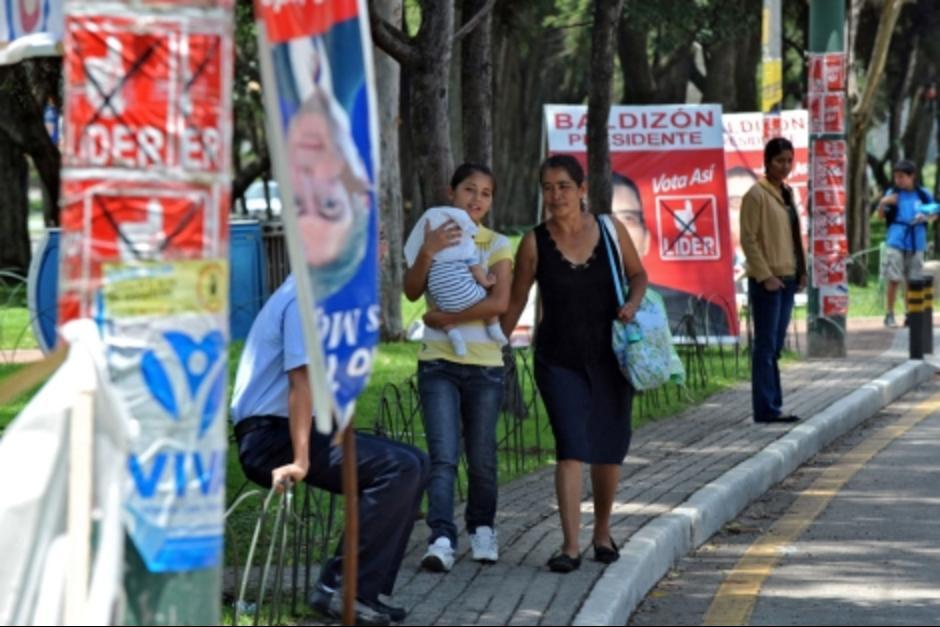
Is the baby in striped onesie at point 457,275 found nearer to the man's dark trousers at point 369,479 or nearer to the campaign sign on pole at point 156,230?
the man's dark trousers at point 369,479

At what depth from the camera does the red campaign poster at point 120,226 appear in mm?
5496

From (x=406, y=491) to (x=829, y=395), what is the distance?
9.63 metres

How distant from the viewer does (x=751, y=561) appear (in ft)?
34.1

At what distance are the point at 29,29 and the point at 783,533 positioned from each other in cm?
539

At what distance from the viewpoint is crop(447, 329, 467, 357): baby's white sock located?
30.2 ft

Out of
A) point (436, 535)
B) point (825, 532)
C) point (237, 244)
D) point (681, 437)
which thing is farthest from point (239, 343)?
point (436, 535)

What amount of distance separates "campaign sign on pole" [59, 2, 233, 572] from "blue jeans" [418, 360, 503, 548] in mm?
3666

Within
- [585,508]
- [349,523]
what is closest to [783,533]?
A: [585,508]

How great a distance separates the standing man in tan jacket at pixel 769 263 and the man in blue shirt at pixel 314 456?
726 centimetres

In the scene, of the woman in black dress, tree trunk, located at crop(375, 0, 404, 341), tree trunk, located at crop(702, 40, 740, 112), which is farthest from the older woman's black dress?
tree trunk, located at crop(702, 40, 740, 112)

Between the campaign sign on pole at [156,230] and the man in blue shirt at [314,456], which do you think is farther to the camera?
the man in blue shirt at [314,456]

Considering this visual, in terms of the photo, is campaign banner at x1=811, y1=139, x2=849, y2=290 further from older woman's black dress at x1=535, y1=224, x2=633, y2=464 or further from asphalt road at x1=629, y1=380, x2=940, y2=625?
older woman's black dress at x1=535, y1=224, x2=633, y2=464

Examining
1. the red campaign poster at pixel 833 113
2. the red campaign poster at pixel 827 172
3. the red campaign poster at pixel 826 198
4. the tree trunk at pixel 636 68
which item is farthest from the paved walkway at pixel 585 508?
the tree trunk at pixel 636 68

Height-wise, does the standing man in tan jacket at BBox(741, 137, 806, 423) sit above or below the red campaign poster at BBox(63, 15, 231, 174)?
below
